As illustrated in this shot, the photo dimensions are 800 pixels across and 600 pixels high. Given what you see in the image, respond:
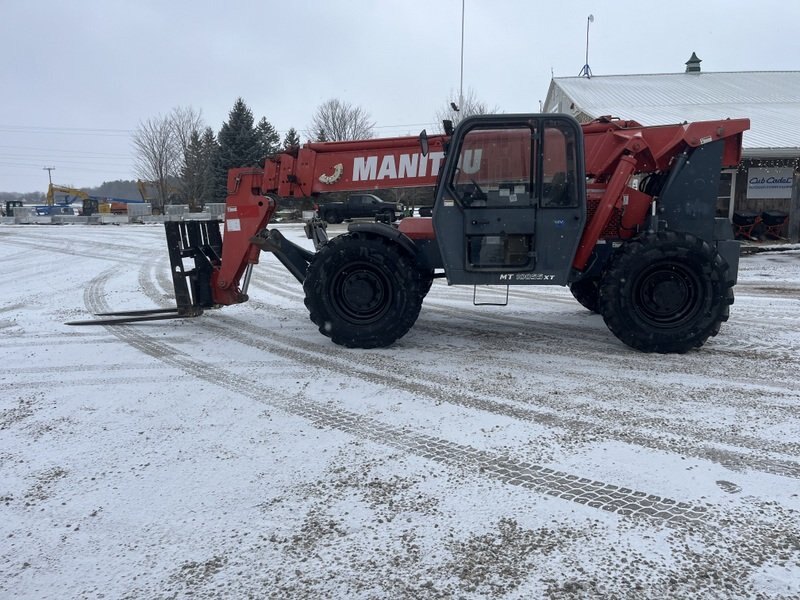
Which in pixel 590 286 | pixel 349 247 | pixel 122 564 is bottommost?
pixel 122 564

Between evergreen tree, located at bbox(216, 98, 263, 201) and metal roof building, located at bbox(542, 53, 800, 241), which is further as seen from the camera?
evergreen tree, located at bbox(216, 98, 263, 201)

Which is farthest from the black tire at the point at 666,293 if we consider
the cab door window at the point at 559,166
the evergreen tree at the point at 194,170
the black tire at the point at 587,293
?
the evergreen tree at the point at 194,170

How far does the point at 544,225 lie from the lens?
20.4 ft

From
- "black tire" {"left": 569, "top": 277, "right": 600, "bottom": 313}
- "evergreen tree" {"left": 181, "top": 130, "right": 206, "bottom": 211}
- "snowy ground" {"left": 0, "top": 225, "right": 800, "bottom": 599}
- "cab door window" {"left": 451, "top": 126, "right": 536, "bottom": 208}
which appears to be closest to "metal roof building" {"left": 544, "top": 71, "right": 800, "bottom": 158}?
"black tire" {"left": 569, "top": 277, "right": 600, "bottom": 313}

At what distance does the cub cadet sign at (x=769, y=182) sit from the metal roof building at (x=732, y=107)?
0.09 feet

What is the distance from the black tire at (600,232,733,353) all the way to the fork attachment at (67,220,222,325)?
16.1ft

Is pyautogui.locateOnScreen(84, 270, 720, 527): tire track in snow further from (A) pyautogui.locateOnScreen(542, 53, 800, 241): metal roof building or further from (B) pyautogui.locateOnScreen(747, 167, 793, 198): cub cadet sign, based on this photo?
(B) pyautogui.locateOnScreen(747, 167, 793, 198): cub cadet sign

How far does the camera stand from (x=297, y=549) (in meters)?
2.91

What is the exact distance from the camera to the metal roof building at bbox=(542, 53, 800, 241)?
59.1 feet

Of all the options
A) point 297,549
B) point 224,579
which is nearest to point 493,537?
point 297,549

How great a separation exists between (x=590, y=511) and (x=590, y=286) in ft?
17.6

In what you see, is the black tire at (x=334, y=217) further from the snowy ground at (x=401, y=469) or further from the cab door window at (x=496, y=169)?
the cab door window at (x=496, y=169)

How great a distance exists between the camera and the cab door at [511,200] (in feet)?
20.0

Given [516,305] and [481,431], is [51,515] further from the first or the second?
[516,305]
